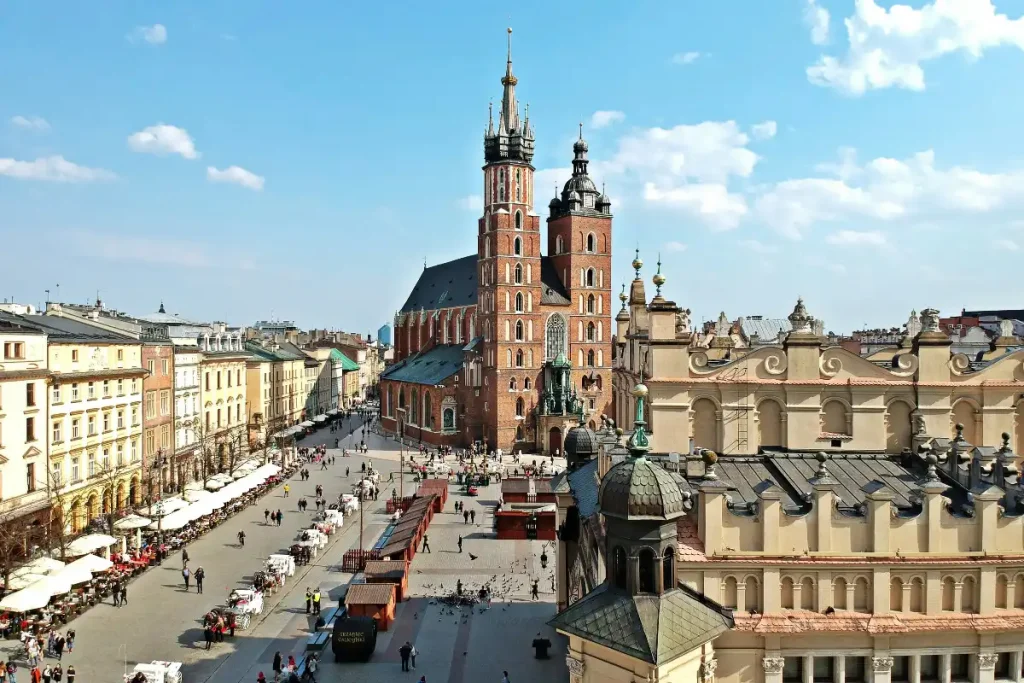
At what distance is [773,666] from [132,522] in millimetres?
33838

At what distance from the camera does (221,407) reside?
229ft

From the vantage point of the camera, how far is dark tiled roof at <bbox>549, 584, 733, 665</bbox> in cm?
1239

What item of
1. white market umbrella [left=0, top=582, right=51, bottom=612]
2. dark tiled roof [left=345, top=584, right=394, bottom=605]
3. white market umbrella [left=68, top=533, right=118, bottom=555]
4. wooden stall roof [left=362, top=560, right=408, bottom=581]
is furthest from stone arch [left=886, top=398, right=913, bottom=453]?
white market umbrella [left=68, top=533, right=118, bottom=555]

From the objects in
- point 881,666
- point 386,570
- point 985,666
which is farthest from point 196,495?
point 985,666

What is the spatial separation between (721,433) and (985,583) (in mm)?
7074

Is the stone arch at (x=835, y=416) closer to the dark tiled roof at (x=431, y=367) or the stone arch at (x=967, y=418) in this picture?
the stone arch at (x=967, y=418)

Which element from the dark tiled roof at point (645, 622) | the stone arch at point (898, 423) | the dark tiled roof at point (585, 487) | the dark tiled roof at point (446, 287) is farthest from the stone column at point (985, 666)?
the dark tiled roof at point (446, 287)

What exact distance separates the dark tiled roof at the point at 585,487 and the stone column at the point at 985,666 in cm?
783

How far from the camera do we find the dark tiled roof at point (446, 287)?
107006 millimetres

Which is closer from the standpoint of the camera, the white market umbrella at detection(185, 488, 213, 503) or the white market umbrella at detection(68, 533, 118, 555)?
the white market umbrella at detection(68, 533, 118, 555)

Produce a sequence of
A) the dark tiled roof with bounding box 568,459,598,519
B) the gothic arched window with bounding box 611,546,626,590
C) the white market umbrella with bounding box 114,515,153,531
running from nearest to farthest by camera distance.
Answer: the gothic arched window with bounding box 611,546,626,590
the dark tiled roof with bounding box 568,459,598,519
the white market umbrella with bounding box 114,515,153,531

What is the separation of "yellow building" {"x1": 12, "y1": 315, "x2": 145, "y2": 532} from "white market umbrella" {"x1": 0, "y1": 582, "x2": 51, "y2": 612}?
11.1m

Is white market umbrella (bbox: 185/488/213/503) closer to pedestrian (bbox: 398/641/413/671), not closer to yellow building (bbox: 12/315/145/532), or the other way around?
yellow building (bbox: 12/315/145/532)

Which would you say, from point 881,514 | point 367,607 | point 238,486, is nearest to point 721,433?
point 881,514
